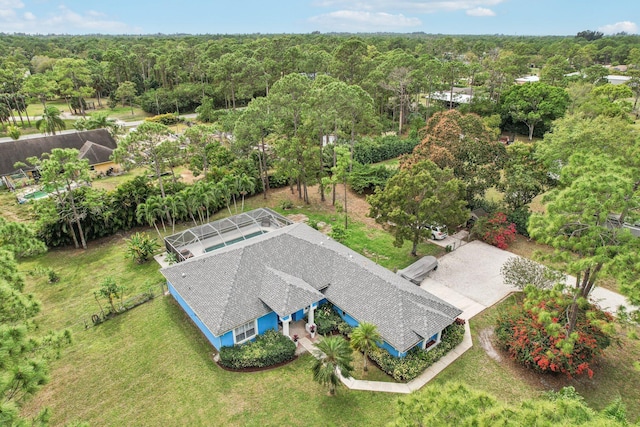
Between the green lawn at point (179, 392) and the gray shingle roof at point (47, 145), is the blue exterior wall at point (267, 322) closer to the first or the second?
the green lawn at point (179, 392)

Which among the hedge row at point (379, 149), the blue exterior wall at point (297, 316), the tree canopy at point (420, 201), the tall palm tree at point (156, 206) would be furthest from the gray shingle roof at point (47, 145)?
the tree canopy at point (420, 201)

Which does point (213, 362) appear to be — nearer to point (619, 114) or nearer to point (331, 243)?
point (331, 243)

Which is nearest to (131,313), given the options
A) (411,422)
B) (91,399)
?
(91,399)

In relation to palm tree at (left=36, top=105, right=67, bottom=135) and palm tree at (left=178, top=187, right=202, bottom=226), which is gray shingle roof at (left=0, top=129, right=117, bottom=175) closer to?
palm tree at (left=36, top=105, right=67, bottom=135)

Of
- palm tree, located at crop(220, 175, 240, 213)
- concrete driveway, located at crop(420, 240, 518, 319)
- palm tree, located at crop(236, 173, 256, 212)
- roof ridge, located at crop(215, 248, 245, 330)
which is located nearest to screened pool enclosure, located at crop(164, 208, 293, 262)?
palm tree, located at crop(220, 175, 240, 213)

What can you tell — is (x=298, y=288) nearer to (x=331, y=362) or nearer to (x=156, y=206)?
(x=331, y=362)
